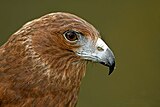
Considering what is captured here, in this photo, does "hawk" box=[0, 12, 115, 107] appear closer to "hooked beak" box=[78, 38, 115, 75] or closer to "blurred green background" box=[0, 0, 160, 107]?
"hooked beak" box=[78, 38, 115, 75]

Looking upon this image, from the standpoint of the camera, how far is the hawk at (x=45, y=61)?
2.74 m

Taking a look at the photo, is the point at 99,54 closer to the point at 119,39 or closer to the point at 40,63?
the point at 40,63

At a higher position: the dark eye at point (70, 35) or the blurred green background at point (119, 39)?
the dark eye at point (70, 35)

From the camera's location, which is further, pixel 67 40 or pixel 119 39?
pixel 119 39

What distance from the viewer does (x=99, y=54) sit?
2809 mm

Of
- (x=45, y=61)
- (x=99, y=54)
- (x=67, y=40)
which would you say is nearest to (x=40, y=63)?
(x=45, y=61)

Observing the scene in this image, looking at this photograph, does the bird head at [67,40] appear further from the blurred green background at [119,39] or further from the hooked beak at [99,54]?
the blurred green background at [119,39]

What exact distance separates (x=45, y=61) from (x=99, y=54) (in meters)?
0.25

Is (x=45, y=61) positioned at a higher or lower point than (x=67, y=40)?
lower

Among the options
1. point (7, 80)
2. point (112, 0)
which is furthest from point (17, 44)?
point (112, 0)

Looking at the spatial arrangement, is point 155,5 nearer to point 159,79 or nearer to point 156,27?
point 156,27

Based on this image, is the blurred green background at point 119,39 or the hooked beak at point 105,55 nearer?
the hooked beak at point 105,55

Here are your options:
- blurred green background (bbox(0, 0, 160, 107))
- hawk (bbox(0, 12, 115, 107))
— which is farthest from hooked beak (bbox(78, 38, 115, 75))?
blurred green background (bbox(0, 0, 160, 107))

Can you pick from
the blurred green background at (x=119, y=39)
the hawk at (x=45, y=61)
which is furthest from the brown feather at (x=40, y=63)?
the blurred green background at (x=119, y=39)
